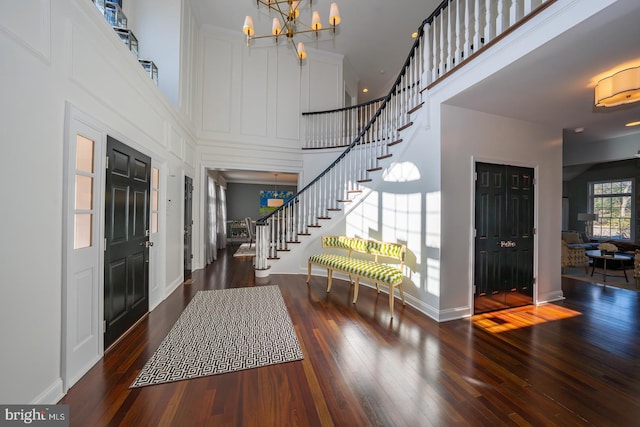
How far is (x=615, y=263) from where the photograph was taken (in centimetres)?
605

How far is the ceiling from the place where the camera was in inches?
76.4

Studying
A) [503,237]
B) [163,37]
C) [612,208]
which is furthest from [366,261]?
[612,208]

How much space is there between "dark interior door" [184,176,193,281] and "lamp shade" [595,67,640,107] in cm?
582

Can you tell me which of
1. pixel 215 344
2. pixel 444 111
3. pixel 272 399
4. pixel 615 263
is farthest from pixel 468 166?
pixel 615 263

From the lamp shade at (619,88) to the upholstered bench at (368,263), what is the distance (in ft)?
8.27

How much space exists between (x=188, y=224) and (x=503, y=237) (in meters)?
5.47

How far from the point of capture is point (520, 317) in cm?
328

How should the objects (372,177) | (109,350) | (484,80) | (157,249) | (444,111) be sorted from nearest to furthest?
1. (109,350)
2. (484,80)
3. (444,111)
4. (157,249)
5. (372,177)

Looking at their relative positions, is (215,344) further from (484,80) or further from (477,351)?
(484,80)

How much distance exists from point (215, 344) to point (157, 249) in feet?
6.01

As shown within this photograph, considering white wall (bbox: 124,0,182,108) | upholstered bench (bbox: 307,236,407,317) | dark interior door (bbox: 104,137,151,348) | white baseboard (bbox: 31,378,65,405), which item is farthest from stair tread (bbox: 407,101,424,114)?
white baseboard (bbox: 31,378,65,405)

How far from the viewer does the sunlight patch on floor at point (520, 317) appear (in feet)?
9.86

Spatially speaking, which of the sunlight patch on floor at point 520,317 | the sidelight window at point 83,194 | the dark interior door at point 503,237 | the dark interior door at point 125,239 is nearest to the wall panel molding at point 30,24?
the sidelight window at point 83,194

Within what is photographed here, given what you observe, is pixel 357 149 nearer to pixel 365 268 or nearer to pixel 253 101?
pixel 365 268
